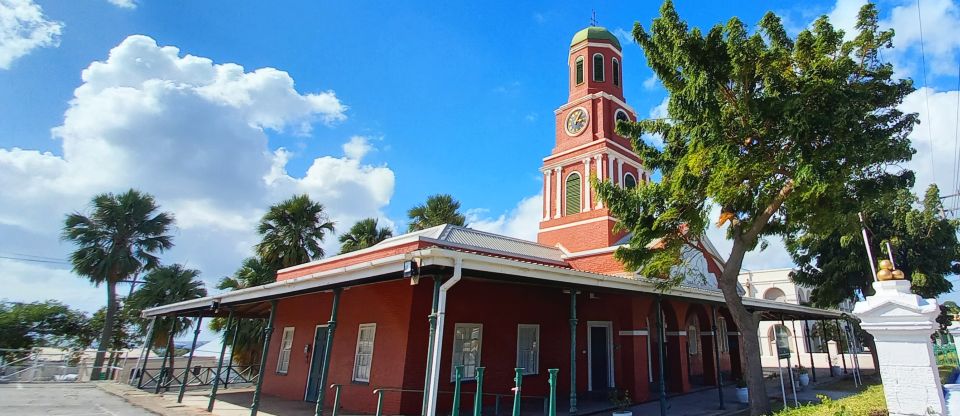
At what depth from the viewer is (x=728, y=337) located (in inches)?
831

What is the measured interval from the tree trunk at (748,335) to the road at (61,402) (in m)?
14.8

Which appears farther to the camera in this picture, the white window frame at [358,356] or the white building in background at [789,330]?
the white building in background at [789,330]

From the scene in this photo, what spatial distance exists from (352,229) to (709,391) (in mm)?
16528

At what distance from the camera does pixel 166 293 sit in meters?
21.2

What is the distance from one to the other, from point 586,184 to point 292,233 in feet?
43.0

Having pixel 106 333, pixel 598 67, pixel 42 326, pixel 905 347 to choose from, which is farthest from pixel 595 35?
pixel 42 326

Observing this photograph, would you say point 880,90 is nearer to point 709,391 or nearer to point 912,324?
point 912,324

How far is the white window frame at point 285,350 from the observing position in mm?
15630

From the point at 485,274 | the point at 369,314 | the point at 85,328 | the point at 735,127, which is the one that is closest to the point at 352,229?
the point at 369,314

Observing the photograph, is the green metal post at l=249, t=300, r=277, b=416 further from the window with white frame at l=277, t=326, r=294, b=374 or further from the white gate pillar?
the white gate pillar

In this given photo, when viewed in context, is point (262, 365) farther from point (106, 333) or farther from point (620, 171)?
point (106, 333)

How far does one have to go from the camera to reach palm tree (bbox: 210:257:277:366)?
20.3 m

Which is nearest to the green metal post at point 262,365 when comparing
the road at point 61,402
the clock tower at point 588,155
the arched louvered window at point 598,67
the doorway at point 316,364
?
the doorway at point 316,364

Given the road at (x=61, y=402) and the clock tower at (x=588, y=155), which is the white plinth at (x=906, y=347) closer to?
the clock tower at (x=588, y=155)
